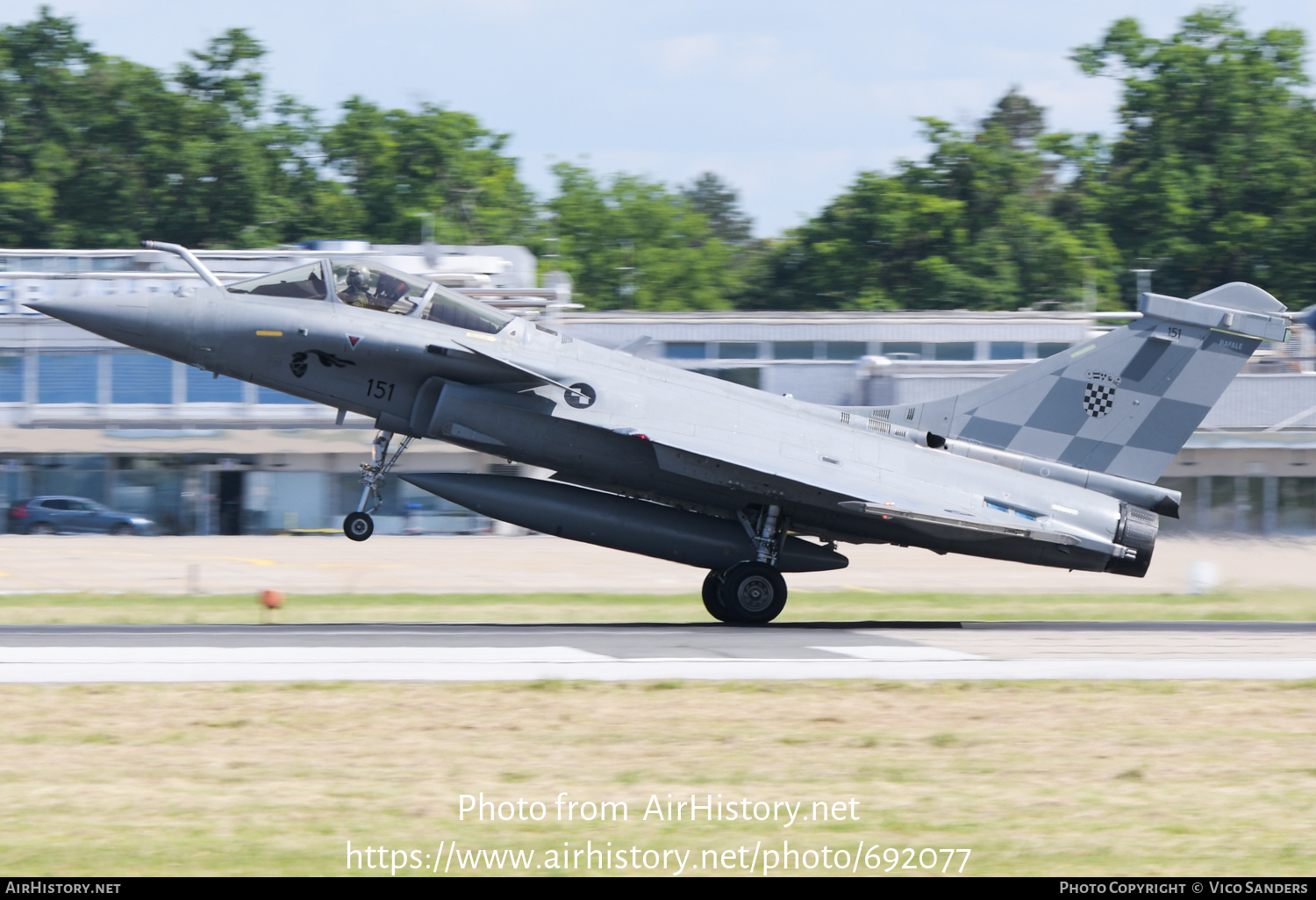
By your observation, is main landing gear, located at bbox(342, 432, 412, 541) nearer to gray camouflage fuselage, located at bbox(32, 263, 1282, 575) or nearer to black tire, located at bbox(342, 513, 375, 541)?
black tire, located at bbox(342, 513, 375, 541)

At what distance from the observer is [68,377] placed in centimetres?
4088

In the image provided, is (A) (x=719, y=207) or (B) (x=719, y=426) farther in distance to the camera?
(A) (x=719, y=207)

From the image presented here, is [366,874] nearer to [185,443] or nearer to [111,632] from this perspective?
[111,632]

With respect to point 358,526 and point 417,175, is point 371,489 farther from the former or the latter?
point 417,175

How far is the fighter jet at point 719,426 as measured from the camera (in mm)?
16422

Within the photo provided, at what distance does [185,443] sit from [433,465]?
741 centimetres

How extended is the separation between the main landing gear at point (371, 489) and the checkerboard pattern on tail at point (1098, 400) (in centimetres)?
896

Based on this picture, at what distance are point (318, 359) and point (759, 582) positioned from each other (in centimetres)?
610

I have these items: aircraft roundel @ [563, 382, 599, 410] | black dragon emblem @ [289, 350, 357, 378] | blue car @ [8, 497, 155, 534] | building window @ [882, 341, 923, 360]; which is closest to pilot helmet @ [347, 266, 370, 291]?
black dragon emblem @ [289, 350, 357, 378]

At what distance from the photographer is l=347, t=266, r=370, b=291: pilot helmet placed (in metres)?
16.6

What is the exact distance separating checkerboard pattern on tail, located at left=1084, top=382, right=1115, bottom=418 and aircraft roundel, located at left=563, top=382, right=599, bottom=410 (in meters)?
6.64

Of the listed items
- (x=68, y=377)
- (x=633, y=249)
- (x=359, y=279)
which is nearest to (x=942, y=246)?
(x=633, y=249)
